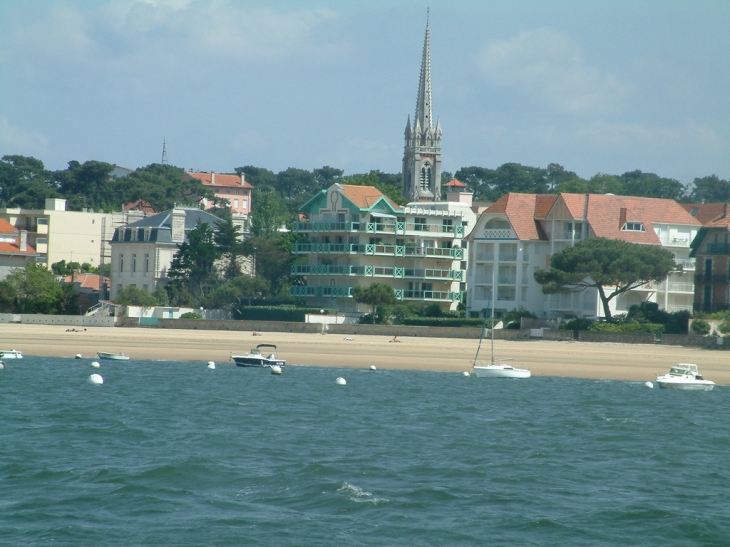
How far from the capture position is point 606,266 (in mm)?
63906

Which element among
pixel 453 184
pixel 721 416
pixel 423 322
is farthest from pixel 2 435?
pixel 453 184

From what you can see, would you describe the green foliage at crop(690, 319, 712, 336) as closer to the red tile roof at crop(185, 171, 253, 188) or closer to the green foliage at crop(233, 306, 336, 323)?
the green foliage at crop(233, 306, 336, 323)

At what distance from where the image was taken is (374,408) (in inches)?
1511

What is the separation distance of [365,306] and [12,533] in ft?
193

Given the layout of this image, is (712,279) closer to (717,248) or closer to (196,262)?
(717,248)

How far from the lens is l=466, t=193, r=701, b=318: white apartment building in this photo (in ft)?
237

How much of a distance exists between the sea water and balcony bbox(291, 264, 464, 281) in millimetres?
33990

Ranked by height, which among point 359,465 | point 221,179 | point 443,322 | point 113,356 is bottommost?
point 359,465

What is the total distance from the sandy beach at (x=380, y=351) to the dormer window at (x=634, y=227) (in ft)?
50.8

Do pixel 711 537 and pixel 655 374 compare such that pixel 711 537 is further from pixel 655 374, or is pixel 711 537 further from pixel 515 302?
pixel 515 302

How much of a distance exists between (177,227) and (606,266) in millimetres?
37271

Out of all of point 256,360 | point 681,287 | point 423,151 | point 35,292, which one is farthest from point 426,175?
point 256,360

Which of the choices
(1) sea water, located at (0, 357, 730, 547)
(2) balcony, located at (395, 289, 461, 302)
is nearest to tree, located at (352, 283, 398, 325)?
(2) balcony, located at (395, 289, 461, 302)

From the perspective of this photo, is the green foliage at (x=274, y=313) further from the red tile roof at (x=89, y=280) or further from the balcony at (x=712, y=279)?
the balcony at (x=712, y=279)
